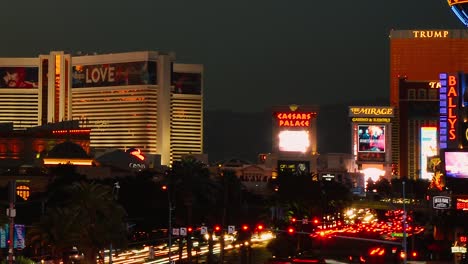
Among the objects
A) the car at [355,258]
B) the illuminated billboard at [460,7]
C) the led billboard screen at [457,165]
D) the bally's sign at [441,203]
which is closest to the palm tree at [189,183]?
the car at [355,258]

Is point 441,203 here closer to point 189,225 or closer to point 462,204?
point 189,225

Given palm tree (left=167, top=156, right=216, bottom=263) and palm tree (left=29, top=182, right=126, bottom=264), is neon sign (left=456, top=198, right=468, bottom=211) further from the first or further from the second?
palm tree (left=29, top=182, right=126, bottom=264)

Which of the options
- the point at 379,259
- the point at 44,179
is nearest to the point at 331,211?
the point at 44,179

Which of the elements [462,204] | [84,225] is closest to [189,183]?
[84,225]

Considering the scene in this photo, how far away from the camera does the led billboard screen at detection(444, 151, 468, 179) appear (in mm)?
145625

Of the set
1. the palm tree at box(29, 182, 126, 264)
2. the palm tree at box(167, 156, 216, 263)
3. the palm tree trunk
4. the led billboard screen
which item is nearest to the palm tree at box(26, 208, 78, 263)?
the palm tree at box(29, 182, 126, 264)

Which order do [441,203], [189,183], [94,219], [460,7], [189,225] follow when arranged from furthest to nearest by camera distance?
[460,7], [189,183], [441,203], [189,225], [94,219]

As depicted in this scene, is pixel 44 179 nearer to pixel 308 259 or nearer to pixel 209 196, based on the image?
pixel 209 196

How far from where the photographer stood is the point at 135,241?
129625mm

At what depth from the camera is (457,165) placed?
14675cm

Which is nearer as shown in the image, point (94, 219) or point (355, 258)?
point (94, 219)

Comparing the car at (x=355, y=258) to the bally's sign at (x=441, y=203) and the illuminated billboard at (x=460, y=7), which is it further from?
the illuminated billboard at (x=460, y=7)

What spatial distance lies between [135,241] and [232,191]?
11868mm

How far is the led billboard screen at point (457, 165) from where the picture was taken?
14562 centimetres
